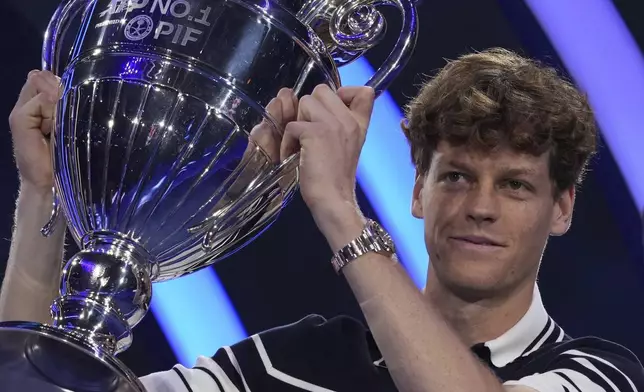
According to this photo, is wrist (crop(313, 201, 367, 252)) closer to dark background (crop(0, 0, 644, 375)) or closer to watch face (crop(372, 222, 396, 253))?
watch face (crop(372, 222, 396, 253))

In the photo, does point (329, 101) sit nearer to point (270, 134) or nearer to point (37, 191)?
point (270, 134)

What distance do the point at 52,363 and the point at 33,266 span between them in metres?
A: 0.37

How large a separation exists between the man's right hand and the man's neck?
57 centimetres

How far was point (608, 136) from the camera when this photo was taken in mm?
2219

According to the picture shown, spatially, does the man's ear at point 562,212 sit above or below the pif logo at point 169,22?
below

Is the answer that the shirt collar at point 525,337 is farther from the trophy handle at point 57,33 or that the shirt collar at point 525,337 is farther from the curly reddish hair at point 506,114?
the trophy handle at point 57,33

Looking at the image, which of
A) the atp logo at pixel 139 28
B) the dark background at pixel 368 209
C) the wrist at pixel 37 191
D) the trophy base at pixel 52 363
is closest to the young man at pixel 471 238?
the wrist at pixel 37 191

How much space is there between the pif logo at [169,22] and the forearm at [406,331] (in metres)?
0.25

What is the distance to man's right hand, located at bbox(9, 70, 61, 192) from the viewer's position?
4.04 ft

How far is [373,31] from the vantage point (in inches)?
47.3

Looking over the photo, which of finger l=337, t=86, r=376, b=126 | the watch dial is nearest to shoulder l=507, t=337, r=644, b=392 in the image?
the watch dial

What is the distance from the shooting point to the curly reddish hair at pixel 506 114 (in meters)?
1.39

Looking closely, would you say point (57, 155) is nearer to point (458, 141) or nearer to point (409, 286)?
point (409, 286)

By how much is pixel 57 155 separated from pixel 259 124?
21 centimetres
